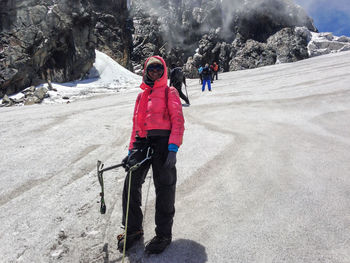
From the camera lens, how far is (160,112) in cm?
276

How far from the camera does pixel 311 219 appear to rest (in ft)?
10.5

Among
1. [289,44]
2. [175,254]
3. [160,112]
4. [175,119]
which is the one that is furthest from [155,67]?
[289,44]

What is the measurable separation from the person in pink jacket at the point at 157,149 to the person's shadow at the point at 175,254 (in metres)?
0.08

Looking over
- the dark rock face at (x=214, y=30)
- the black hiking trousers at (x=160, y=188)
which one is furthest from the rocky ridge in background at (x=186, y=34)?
the black hiking trousers at (x=160, y=188)

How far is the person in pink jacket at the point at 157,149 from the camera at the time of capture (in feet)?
8.65

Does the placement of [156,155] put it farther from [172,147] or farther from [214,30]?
[214,30]

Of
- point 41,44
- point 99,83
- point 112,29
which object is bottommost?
point 99,83

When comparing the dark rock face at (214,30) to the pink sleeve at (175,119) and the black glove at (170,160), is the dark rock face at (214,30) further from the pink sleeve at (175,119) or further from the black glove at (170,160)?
the black glove at (170,160)

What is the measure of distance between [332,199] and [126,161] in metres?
3.15

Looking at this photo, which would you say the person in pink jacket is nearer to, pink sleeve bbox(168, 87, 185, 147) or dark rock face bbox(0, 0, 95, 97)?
pink sleeve bbox(168, 87, 185, 147)

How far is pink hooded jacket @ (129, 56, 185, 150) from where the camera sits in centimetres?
270

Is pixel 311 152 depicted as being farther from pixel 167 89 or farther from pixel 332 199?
pixel 167 89

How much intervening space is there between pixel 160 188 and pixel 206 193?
5.17 ft

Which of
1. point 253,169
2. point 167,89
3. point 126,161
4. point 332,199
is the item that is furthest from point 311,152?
point 126,161
